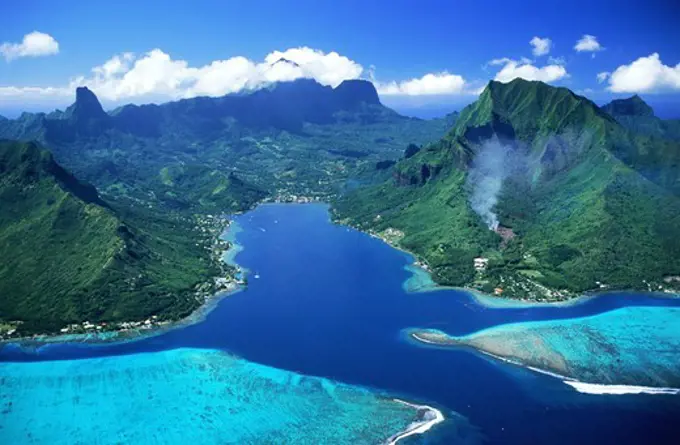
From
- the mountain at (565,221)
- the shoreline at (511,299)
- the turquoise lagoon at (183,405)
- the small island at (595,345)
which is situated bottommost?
the turquoise lagoon at (183,405)

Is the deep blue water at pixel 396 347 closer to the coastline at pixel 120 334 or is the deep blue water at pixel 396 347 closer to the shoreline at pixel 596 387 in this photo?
the shoreline at pixel 596 387

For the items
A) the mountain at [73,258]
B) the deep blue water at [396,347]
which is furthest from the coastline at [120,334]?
the mountain at [73,258]

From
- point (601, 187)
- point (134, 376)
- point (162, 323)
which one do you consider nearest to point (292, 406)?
point (134, 376)

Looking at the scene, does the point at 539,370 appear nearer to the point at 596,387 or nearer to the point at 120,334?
the point at 596,387

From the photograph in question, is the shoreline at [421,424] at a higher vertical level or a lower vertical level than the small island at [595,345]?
lower

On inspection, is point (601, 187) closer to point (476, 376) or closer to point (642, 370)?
point (642, 370)

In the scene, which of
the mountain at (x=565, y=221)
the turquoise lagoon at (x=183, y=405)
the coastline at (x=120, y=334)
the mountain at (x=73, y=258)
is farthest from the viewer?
the mountain at (x=565, y=221)

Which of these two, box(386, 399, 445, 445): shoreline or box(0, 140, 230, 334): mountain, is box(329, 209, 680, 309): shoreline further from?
box(0, 140, 230, 334): mountain
